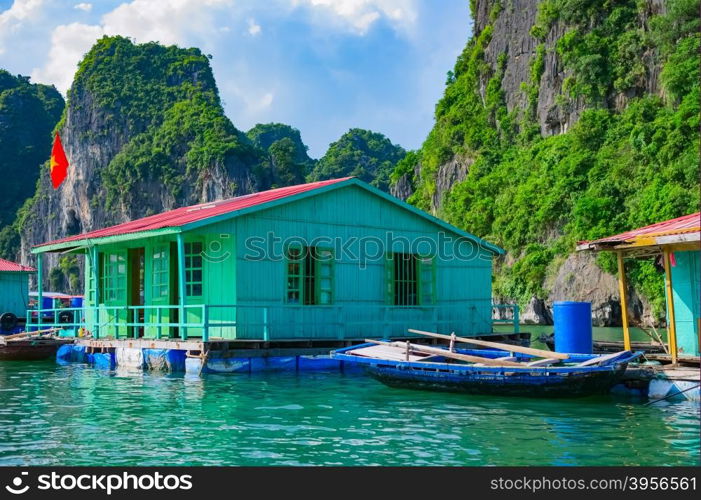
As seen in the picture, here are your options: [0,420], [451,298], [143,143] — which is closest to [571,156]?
[451,298]

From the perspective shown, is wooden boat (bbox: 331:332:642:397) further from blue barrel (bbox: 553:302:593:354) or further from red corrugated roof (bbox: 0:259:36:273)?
red corrugated roof (bbox: 0:259:36:273)

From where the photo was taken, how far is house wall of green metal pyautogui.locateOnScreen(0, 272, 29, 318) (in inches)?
1262

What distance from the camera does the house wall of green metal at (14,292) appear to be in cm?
3206

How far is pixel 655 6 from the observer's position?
54.6 meters

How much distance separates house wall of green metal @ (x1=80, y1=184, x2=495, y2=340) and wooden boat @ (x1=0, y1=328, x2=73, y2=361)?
1323 mm

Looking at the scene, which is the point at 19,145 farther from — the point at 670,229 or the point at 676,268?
the point at 670,229

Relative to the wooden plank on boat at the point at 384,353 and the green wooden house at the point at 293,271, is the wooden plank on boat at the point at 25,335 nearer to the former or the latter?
the green wooden house at the point at 293,271

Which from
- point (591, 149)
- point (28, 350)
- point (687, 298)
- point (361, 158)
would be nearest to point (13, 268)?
point (28, 350)

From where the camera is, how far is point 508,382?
14328 mm

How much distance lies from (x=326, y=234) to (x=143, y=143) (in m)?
85.9

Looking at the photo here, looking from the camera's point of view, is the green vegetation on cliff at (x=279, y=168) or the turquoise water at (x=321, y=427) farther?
the green vegetation on cliff at (x=279, y=168)

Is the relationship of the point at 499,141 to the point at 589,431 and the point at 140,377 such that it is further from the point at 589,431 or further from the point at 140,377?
the point at 589,431

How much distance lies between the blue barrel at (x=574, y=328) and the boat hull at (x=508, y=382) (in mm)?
1460

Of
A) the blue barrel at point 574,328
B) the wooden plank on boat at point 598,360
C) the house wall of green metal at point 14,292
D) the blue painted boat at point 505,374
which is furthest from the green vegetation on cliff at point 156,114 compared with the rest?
the wooden plank on boat at point 598,360
